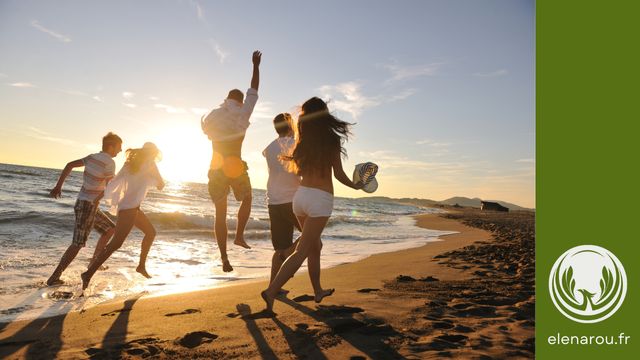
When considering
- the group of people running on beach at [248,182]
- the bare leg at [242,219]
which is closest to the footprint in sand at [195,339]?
the group of people running on beach at [248,182]

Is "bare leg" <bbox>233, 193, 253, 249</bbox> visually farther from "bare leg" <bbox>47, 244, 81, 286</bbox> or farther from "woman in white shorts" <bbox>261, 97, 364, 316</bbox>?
"bare leg" <bbox>47, 244, 81, 286</bbox>

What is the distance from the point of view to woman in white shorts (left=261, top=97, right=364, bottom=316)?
295cm

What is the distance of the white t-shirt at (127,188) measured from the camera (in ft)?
13.7

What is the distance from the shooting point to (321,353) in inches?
89.0

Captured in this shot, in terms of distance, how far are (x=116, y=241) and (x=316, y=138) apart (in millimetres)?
2921

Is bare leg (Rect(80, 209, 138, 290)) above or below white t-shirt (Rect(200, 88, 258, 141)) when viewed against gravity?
below

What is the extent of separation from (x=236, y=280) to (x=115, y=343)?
9.97ft

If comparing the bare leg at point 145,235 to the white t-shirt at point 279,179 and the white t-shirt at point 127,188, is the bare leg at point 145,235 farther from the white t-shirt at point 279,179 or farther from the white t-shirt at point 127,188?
the white t-shirt at point 279,179

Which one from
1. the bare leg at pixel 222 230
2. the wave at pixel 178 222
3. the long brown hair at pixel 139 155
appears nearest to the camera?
the bare leg at pixel 222 230

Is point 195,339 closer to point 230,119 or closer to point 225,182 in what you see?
point 225,182

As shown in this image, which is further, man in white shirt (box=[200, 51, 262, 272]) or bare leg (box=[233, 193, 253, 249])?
bare leg (box=[233, 193, 253, 249])

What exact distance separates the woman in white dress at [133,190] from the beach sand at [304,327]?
945 mm

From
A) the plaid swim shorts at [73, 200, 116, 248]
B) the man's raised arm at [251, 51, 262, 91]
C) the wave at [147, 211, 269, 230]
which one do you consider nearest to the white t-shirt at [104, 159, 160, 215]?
the plaid swim shorts at [73, 200, 116, 248]
